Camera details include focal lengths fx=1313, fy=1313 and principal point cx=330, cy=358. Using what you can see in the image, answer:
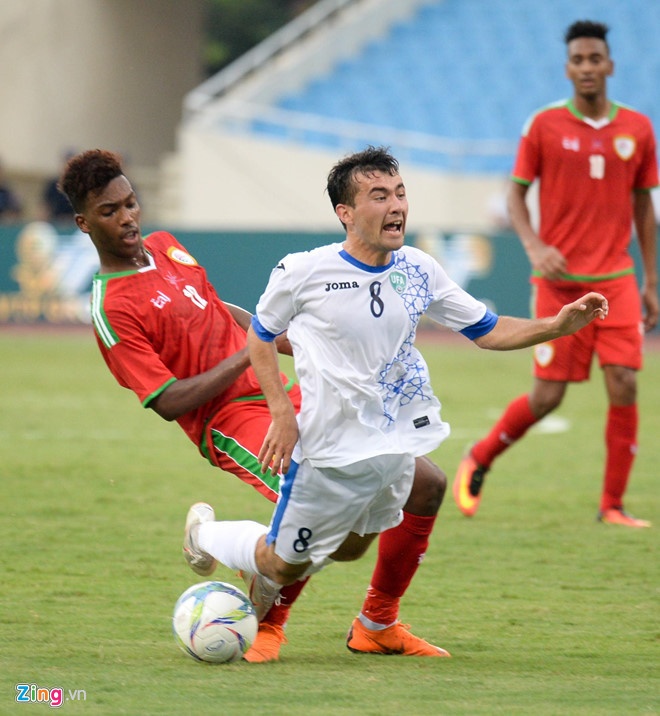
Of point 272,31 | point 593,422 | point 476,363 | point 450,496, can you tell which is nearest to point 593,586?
point 450,496

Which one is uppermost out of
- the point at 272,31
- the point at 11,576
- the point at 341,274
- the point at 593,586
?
the point at 341,274

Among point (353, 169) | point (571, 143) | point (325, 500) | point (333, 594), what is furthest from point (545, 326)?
point (571, 143)

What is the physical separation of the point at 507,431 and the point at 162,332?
305cm

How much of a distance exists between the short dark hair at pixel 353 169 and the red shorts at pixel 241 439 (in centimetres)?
96

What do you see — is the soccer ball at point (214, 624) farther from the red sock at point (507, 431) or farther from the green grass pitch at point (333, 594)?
the red sock at point (507, 431)

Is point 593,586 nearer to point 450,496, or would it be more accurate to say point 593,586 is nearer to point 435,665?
point 435,665

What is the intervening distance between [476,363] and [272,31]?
2342cm

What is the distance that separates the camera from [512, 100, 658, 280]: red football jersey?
7.27 meters

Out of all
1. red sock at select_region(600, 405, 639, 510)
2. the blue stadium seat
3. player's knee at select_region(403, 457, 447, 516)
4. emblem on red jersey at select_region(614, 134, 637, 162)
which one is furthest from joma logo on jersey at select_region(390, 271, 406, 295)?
the blue stadium seat

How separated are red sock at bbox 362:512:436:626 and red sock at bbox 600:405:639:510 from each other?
2.65 m

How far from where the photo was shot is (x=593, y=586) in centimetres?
579

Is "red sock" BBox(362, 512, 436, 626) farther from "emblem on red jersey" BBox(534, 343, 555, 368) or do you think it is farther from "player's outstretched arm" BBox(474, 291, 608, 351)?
"emblem on red jersey" BBox(534, 343, 555, 368)

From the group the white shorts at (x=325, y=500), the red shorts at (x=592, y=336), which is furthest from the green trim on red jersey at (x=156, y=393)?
the red shorts at (x=592, y=336)

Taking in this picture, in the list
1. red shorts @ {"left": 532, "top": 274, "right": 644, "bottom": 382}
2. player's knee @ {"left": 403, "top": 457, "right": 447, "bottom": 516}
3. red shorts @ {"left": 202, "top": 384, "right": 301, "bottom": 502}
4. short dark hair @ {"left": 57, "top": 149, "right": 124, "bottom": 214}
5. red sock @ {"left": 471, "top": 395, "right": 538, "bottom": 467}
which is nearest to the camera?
player's knee @ {"left": 403, "top": 457, "right": 447, "bottom": 516}
